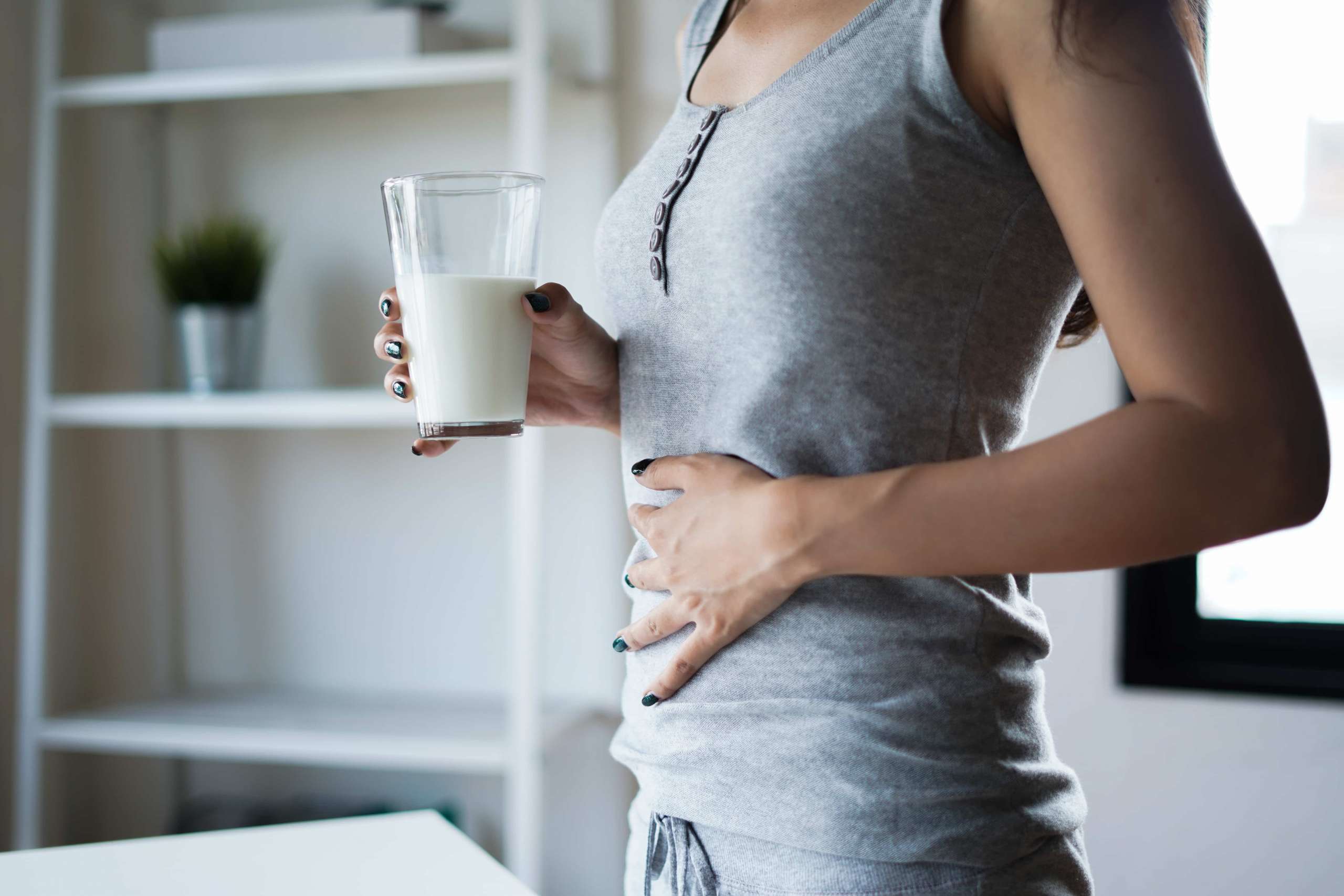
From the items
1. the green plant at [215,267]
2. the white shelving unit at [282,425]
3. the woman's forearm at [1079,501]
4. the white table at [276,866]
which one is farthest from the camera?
the green plant at [215,267]

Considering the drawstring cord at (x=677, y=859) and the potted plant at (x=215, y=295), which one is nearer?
the drawstring cord at (x=677, y=859)

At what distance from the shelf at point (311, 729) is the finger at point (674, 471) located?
1.10 meters

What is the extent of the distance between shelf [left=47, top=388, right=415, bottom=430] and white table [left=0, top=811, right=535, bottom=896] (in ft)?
3.42

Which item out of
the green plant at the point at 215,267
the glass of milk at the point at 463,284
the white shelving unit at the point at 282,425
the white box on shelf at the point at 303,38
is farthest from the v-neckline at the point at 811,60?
the green plant at the point at 215,267

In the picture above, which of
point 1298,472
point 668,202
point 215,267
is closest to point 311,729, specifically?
point 215,267

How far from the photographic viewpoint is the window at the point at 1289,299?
68.2 inches

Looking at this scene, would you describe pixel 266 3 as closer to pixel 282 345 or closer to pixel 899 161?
pixel 282 345

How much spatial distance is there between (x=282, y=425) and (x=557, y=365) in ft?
4.33

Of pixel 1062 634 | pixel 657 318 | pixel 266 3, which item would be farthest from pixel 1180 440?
pixel 266 3

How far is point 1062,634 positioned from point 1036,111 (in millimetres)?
1319

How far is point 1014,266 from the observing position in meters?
0.65

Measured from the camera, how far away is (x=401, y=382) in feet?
2.63

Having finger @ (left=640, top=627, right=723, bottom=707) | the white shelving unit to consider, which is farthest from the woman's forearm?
the white shelving unit

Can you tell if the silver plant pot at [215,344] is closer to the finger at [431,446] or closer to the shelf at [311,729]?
the shelf at [311,729]
